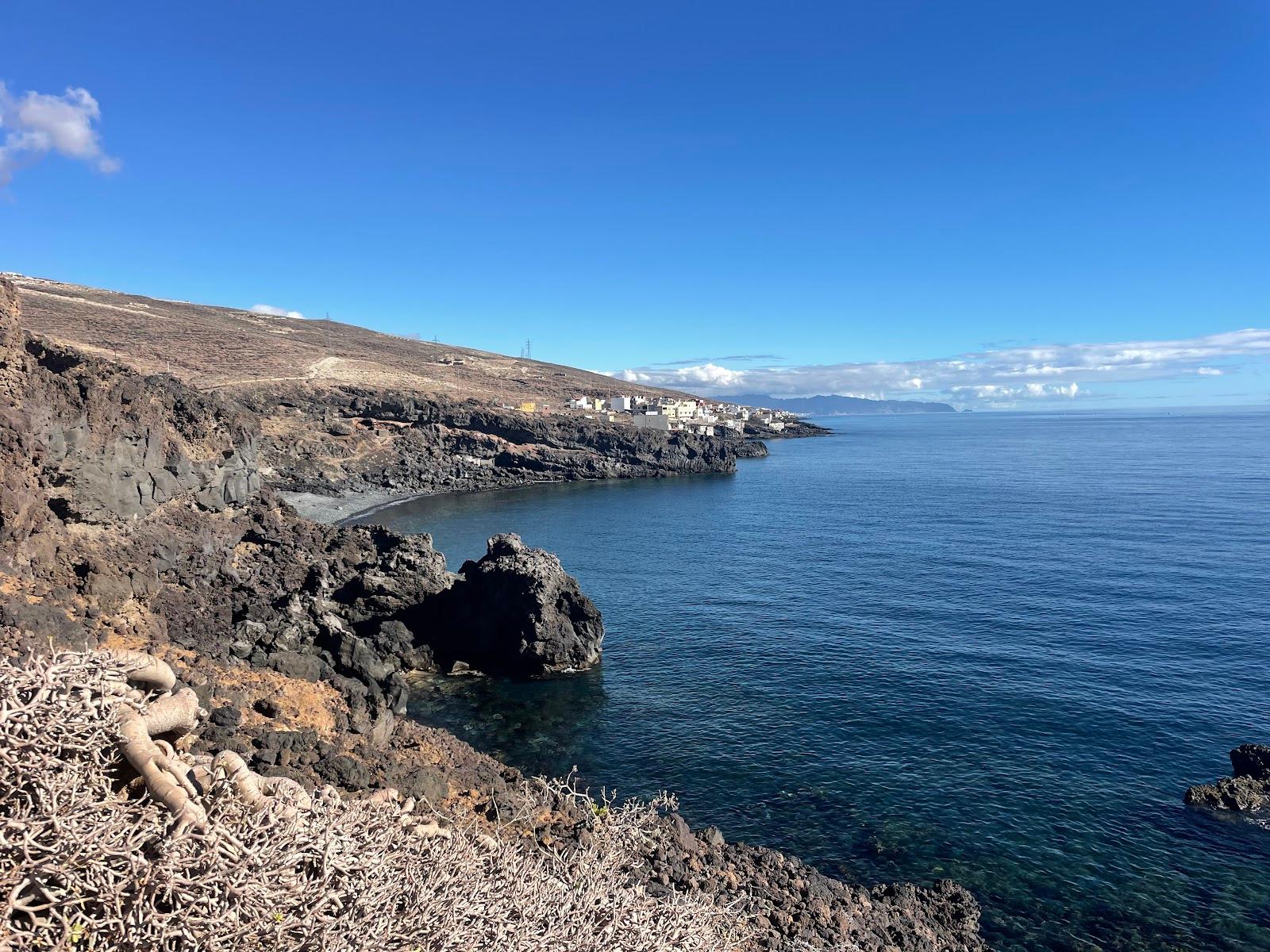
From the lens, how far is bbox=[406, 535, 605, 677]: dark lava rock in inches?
1375

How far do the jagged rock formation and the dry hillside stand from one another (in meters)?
110

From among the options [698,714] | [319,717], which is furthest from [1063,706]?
[319,717]

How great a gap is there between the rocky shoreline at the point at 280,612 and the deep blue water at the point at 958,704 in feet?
8.82

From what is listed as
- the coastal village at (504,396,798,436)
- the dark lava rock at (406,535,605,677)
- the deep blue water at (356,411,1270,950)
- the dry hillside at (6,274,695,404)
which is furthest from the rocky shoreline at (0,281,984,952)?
the coastal village at (504,396,798,436)

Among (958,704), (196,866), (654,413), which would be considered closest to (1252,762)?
(958,704)

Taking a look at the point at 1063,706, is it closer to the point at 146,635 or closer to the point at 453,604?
the point at 453,604

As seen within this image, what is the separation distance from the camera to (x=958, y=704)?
101ft

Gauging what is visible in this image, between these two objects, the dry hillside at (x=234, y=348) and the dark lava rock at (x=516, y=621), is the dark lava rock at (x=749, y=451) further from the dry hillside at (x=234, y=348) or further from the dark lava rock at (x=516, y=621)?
the dark lava rock at (x=516, y=621)

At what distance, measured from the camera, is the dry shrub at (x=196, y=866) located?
6844 mm

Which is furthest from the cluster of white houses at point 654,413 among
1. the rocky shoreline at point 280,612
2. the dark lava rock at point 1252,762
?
the dark lava rock at point 1252,762

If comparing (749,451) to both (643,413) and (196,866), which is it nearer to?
(643,413)

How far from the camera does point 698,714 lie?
30672 mm

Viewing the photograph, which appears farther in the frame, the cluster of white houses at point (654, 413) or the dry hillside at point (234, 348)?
the cluster of white houses at point (654, 413)

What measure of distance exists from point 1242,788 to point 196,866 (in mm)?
29269
